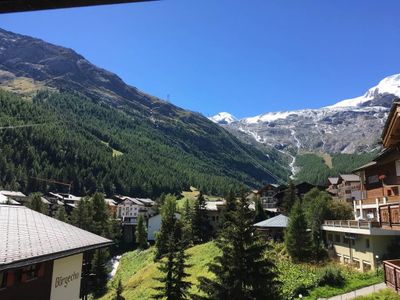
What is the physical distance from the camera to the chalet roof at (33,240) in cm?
1072

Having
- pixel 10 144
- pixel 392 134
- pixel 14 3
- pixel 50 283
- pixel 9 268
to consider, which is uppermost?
pixel 10 144

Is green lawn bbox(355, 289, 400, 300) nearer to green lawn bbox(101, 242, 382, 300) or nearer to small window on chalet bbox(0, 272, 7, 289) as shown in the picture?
Result: green lawn bbox(101, 242, 382, 300)

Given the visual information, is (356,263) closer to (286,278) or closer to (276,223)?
(286,278)

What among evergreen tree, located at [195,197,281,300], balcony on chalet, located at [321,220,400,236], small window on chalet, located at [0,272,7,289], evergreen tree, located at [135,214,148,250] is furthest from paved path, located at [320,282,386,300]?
evergreen tree, located at [135,214,148,250]

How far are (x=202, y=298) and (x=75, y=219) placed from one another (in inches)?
2744

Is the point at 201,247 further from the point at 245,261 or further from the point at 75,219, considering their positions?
the point at 245,261

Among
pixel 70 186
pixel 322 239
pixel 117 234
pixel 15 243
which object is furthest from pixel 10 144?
pixel 15 243

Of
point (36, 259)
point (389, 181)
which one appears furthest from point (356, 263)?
point (36, 259)

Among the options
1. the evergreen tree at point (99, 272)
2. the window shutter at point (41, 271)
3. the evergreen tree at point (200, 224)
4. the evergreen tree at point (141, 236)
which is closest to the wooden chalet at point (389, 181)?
the window shutter at point (41, 271)

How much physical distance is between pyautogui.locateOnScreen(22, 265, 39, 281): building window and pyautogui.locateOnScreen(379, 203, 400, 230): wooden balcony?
13795 mm

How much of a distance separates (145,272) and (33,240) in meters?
53.7

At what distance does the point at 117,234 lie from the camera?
10219cm

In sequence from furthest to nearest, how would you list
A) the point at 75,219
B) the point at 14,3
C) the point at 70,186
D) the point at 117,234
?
1. the point at 70,186
2. the point at 117,234
3. the point at 75,219
4. the point at 14,3

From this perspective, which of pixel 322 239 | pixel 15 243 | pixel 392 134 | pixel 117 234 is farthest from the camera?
pixel 117 234
